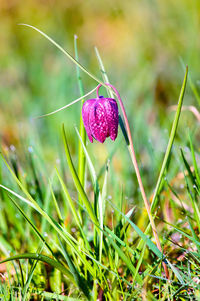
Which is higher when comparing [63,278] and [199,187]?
[199,187]

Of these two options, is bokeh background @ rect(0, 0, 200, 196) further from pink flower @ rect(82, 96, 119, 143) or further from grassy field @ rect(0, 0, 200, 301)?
pink flower @ rect(82, 96, 119, 143)

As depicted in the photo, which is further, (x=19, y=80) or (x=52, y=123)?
(x=19, y=80)

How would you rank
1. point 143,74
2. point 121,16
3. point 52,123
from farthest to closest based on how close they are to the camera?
point 121,16 < point 143,74 < point 52,123

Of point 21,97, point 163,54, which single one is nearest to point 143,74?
point 163,54

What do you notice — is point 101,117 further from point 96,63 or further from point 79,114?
point 96,63

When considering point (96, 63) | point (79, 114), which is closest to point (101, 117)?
point (79, 114)

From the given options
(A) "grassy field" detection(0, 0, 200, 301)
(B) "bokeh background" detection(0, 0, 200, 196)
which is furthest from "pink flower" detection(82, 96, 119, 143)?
(B) "bokeh background" detection(0, 0, 200, 196)

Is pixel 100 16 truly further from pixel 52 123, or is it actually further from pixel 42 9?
pixel 52 123
